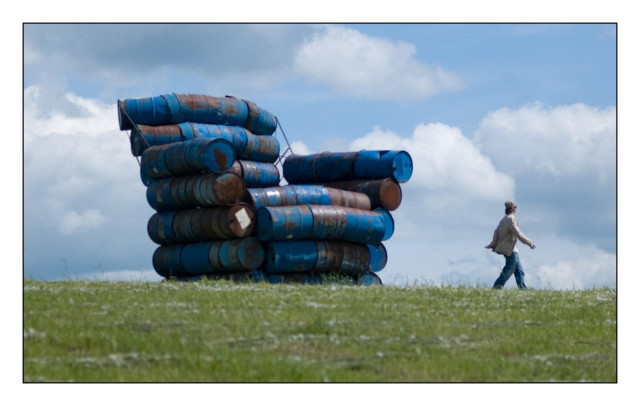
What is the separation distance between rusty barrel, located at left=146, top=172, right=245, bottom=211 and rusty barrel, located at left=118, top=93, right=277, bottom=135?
2.97 m

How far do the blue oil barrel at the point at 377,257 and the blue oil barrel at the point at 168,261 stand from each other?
582 centimetres

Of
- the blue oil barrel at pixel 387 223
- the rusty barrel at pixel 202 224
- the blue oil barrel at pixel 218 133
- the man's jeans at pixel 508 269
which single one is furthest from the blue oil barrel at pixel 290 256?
the man's jeans at pixel 508 269

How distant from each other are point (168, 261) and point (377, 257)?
6561mm

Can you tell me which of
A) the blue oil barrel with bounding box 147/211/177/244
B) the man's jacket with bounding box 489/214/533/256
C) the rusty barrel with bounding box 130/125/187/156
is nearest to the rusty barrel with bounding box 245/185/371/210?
the blue oil barrel with bounding box 147/211/177/244

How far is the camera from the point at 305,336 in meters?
13.7

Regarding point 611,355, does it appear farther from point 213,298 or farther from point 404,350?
point 213,298

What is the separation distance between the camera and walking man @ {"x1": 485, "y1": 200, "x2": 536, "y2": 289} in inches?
923

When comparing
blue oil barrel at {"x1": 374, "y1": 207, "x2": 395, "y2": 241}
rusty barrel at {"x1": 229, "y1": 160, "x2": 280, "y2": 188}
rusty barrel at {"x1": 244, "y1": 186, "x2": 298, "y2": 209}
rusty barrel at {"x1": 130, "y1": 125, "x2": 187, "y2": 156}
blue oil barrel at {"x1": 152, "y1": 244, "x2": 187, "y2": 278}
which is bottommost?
blue oil barrel at {"x1": 152, "y1": 244, "x2": 187, "y2": 278}

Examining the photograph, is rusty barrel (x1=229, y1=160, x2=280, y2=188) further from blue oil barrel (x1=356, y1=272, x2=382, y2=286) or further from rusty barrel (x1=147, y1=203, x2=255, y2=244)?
blue oil barrel (x1=356, y1=272, x2=382, y2=286)

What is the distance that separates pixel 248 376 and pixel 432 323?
190 inches

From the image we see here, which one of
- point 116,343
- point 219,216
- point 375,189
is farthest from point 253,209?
point 116,343

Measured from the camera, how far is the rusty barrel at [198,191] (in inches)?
1055

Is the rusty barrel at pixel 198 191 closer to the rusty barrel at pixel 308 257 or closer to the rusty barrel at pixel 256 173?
the rusty barrel at pixel 308 257

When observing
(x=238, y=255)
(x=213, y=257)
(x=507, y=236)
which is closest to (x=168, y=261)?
(x=213, y=257)
